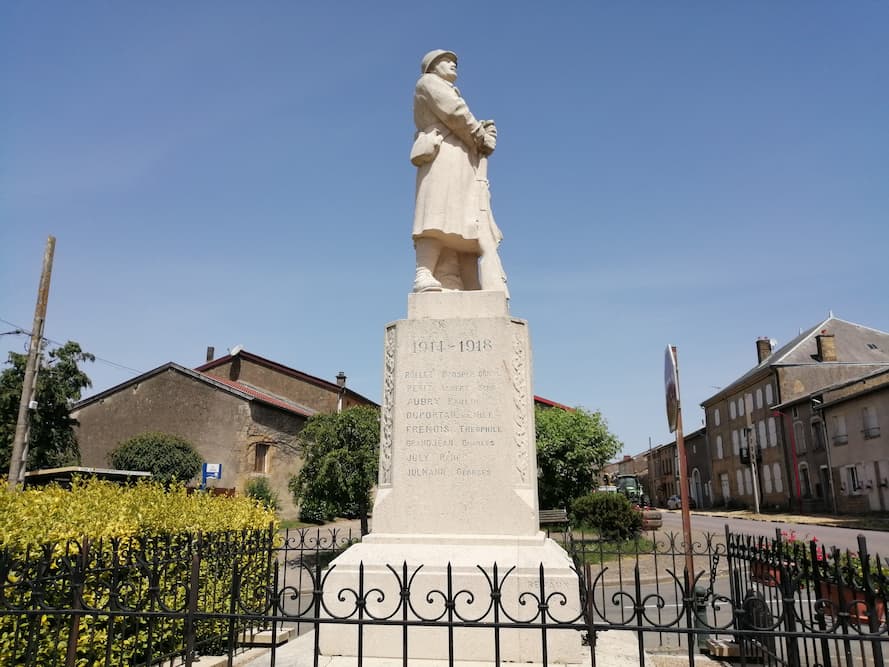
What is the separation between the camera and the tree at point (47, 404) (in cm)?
2425

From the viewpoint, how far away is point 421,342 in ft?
18.6

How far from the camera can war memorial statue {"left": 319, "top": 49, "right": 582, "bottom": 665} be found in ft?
15.0

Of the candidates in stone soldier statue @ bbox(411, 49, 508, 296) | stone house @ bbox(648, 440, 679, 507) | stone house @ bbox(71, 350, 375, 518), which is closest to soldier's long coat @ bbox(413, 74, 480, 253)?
stone soldier statue @ bbox(411, 49, 508, 296)

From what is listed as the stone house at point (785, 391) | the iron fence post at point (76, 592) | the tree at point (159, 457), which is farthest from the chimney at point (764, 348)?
the iron fence post at point (76, 592)

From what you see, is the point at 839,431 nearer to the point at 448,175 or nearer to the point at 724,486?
the point at 724,486

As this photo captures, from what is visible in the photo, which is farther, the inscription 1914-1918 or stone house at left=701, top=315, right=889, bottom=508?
stone house at left=701, top=315, right=889, bottom=508

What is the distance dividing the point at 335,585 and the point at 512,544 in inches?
55.5

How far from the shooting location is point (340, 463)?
1769 cm

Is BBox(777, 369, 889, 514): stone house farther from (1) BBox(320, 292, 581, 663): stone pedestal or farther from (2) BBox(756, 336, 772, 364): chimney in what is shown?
(1) BBox(320, 292, 581, 663): stone pedestal

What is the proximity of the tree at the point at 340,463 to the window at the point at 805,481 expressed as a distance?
99.6 ft

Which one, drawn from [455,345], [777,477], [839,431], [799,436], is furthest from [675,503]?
[455,345]

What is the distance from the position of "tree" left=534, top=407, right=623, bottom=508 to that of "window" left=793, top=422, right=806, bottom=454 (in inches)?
774

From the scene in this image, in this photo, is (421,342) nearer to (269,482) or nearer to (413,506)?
(413,506)

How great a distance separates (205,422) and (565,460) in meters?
16.2
